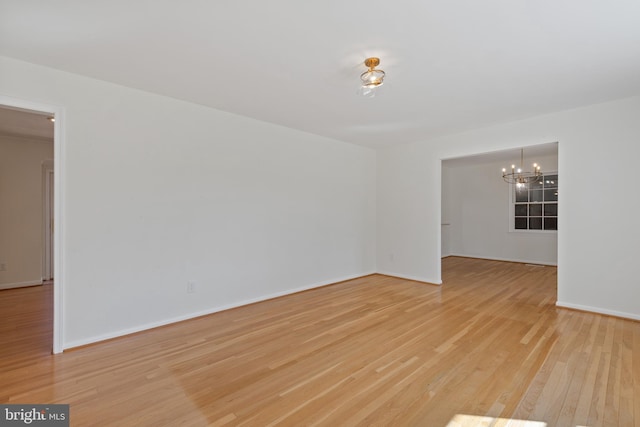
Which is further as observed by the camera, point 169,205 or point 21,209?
point 21,209

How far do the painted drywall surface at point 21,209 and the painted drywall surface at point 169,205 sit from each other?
10.9 feet

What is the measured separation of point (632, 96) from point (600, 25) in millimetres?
1969

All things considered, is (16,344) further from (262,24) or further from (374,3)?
(374,3)

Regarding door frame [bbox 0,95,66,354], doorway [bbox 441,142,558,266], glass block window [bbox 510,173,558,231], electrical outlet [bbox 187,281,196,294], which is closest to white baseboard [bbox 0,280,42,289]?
door frame [bbox 0,95,66,354]

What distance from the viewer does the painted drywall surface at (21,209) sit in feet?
15.2

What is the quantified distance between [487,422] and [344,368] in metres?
0.96

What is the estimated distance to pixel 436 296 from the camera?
418 centimetres

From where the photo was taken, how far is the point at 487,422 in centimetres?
168

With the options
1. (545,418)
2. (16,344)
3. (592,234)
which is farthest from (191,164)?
(592,234)

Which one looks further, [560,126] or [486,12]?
[560,126]

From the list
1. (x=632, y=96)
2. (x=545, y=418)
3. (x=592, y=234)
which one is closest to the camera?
(x=545, y=418)

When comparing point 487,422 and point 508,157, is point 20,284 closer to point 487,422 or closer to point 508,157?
point 487,422

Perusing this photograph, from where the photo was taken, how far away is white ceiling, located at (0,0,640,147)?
5.91ft
